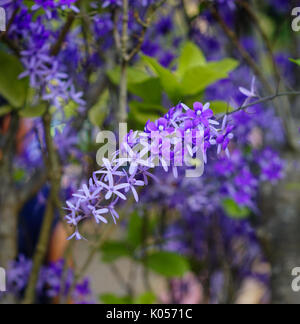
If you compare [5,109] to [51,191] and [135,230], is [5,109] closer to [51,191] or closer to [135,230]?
[51,191]

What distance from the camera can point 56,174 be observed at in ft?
3.28

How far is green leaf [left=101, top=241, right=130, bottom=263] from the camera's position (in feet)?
4.41

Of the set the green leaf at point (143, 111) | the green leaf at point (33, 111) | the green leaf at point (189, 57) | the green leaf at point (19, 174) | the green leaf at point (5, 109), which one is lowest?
the green leaf at point (19, 174)

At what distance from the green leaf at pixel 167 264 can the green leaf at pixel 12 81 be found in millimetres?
556

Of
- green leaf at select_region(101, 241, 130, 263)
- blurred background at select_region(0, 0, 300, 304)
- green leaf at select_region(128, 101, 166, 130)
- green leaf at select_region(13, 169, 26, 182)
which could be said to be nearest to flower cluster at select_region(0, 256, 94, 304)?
blurred background at select_region(0, 0, 300, 304)

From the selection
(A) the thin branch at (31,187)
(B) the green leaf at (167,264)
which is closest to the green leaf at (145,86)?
(A) the thin branch at (31,187)

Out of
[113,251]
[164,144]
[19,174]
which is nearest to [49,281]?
[113,251]

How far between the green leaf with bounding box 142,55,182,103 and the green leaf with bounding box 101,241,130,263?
593 millimetres

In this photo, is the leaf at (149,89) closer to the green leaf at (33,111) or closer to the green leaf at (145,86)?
the green leaf at (145,86)

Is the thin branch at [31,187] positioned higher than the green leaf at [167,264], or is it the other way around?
the thin branch at [31,187]

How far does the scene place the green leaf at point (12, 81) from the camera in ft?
3.11

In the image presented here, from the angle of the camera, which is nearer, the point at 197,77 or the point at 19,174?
the point at 197,77

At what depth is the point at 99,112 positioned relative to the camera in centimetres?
115

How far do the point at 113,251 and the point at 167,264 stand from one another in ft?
A: 0.57
